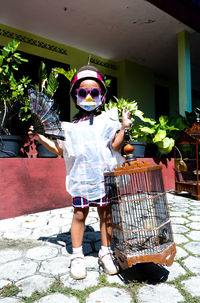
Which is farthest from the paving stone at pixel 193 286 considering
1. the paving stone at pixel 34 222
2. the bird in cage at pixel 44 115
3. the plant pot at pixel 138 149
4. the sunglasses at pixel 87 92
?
the plant pot at pixel 138 149

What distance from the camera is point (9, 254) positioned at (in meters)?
2.35

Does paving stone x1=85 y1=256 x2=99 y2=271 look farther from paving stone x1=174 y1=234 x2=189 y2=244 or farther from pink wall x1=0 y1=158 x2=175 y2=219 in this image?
pink wall x1=0 y1=158 x2=175 y2=219

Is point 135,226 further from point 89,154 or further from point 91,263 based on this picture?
point 89,154

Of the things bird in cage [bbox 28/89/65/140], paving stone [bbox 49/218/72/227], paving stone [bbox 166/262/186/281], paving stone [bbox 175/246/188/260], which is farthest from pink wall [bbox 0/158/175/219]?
paving stone [bbox 166/262/186/281]

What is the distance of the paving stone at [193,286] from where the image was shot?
5.42 ft

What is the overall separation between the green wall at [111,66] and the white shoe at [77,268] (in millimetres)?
5375

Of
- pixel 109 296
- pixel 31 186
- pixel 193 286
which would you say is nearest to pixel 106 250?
pixel 109 296

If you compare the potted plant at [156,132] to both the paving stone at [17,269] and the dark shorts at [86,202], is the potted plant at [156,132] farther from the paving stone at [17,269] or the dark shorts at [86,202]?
the paving stone at [17,269]

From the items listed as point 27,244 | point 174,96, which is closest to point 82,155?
point 27,244

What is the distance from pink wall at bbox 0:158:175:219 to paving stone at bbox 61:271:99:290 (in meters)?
1.99

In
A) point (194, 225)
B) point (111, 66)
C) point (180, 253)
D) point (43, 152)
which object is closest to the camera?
point (180, 253)

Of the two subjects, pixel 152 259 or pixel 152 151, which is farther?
pixel 152 151

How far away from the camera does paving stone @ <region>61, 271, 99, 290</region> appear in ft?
5.76

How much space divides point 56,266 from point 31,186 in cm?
190
